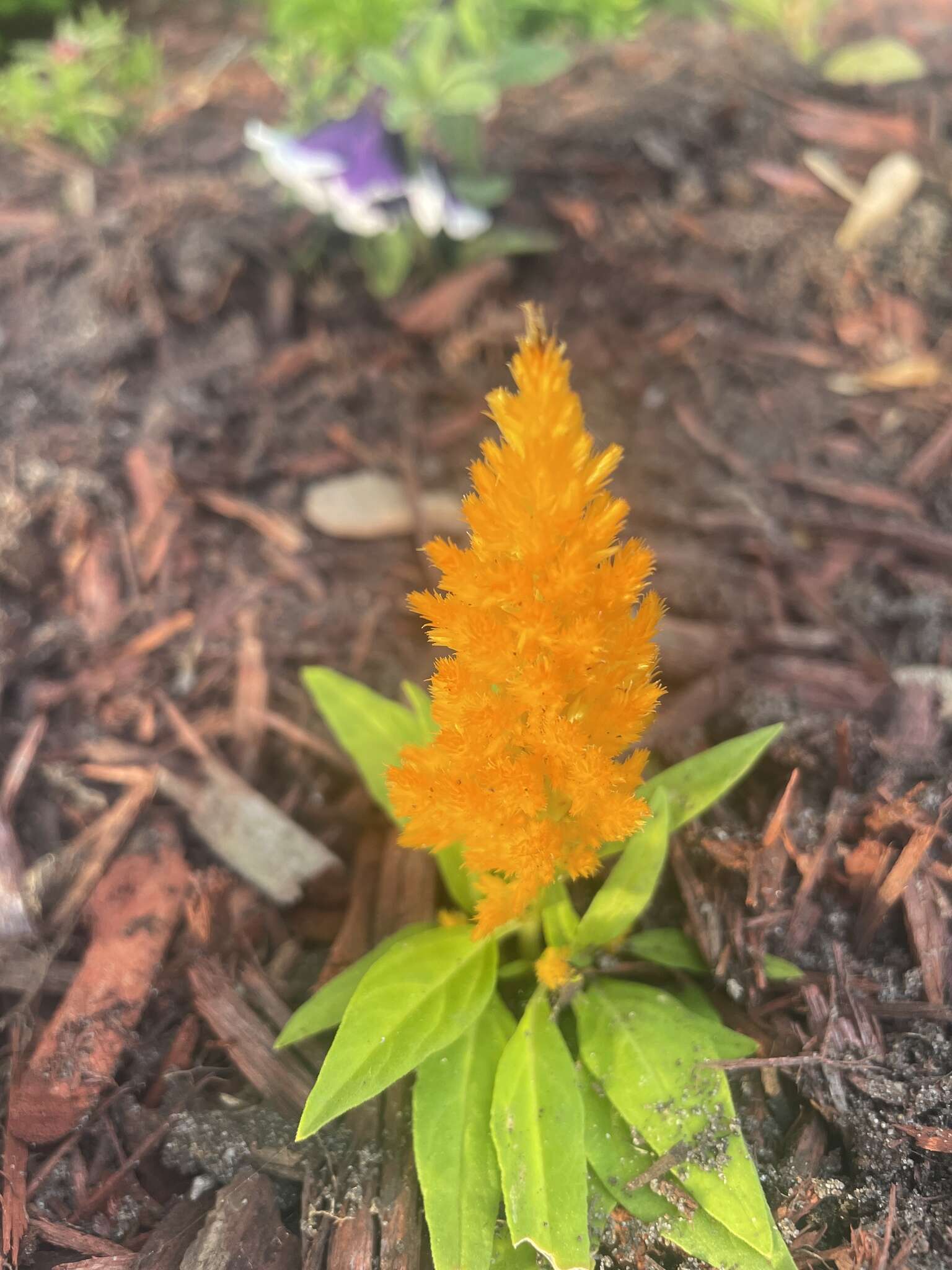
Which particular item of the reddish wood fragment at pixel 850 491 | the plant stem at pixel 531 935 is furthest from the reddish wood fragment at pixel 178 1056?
the reddish wood fragment at pixel 850 491

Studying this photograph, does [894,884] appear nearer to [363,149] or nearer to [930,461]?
[930,461]

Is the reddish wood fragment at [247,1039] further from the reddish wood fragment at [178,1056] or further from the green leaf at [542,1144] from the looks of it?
the green leaf at [542,1144]

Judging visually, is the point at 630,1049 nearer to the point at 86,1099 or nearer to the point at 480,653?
the point at 480,653

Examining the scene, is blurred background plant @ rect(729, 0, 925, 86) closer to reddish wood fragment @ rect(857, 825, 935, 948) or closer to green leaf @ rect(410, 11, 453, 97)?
green leaf @ rect(410, 11, 453, 97)

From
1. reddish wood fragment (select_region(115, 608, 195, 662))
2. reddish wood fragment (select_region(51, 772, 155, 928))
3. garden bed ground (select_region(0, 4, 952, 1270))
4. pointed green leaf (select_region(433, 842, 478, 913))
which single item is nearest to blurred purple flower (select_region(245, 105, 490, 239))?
garden bed ground (select_region(0, 4, 952, 1270))

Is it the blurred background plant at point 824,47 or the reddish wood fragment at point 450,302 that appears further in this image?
the blurred background plant at point 824,47

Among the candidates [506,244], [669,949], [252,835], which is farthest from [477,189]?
[669,949]
